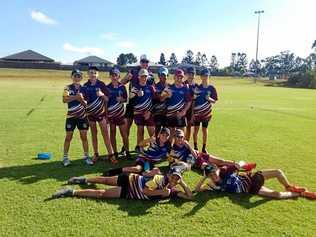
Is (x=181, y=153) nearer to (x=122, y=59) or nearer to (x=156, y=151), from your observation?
(x=156, y=151)

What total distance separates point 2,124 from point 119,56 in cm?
11720

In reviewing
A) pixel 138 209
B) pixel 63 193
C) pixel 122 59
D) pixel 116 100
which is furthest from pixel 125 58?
pixel 138 209

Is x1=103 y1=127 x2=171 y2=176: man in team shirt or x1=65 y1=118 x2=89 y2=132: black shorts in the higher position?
x1=65 y1=118 x2=89 y2=132: black shorts

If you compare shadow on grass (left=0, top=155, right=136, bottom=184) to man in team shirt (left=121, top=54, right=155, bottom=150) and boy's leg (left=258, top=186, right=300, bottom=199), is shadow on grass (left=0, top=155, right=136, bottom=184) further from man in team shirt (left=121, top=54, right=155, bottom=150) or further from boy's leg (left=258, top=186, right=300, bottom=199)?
boy's leg (left=258, top=186, right=300, bottom=199)

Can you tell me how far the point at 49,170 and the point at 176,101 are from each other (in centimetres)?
294

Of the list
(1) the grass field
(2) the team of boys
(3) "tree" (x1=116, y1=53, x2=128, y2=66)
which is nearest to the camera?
(1) the grass field

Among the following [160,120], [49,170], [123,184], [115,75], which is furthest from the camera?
[160,120]

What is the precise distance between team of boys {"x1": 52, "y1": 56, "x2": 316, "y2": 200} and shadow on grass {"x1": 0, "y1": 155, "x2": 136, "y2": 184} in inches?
9.9

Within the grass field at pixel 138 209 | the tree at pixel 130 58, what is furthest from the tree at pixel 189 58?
the grass field at pixel 138 209

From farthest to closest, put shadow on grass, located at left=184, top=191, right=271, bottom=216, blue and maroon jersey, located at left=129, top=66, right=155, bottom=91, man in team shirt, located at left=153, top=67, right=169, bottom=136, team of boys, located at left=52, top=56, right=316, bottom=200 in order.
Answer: blue and maroon jersey, located at left=129, top=66, right=155, bottom=91, man in team shirt, located at left=153, top=67, right=169, bottom=136, team of boys, located at left=52, top=56, right=316, bottom=200, shadow on grass, located at left=184, top=191, right=271, bottom=216

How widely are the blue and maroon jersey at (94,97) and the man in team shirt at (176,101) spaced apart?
1278 millimetres

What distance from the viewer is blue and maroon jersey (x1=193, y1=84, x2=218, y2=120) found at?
8.68 metres

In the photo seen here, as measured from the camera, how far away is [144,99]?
8.03 metres

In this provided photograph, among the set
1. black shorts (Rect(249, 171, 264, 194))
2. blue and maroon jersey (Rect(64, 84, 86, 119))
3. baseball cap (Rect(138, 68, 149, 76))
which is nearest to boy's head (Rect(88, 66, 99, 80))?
blue and maroon jersey (Rect(64, 84, 86, 119))
